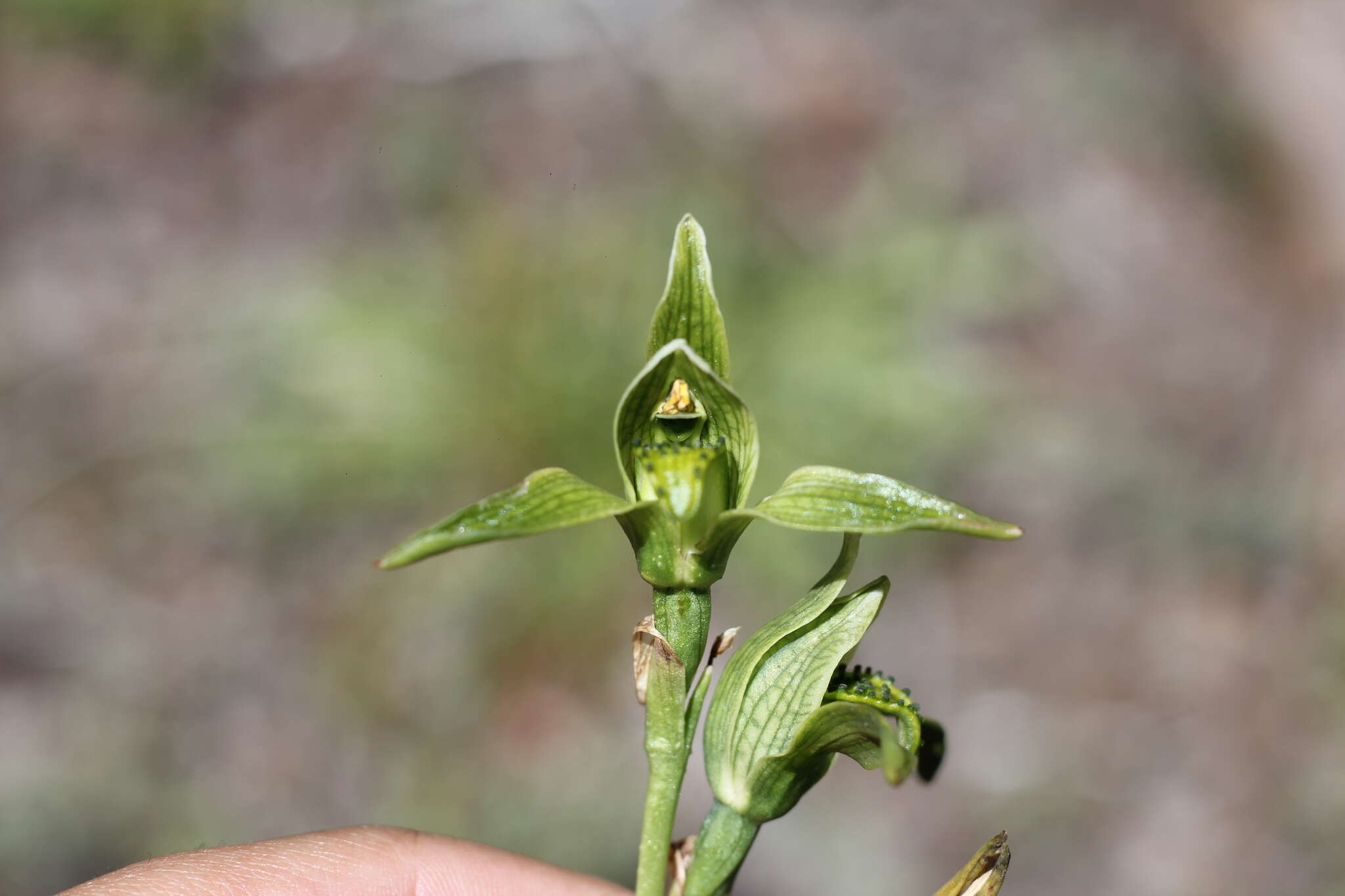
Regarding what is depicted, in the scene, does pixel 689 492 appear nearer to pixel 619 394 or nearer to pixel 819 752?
pixel 819 752

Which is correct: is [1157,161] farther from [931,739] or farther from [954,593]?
[931,739]

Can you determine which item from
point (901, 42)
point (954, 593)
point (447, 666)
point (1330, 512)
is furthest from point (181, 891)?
point (901, 42)

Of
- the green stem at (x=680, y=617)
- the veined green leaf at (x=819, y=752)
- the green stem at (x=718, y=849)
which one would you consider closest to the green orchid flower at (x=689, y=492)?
the green stem at (x=680, y=617)

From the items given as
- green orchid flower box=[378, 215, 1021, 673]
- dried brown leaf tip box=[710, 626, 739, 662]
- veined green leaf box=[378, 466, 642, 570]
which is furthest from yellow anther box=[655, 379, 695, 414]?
dried brown leaf tip box=[710, 626, 739, 662]

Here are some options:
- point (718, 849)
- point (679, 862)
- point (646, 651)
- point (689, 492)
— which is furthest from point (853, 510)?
point (679, 862)

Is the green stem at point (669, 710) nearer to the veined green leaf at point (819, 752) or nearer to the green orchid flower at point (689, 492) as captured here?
the green orchid flower at point (689, 492)

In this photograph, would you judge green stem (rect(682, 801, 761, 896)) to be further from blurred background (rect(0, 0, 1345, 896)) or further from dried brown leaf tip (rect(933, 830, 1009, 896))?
blurred background (rect(0, 0, 1345, 896))

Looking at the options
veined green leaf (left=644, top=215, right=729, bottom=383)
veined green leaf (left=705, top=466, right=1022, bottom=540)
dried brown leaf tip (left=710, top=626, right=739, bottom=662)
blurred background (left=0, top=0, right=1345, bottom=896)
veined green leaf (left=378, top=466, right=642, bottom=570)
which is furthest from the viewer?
blurred background (left=0, top=0, right=1345, bottom=896)
